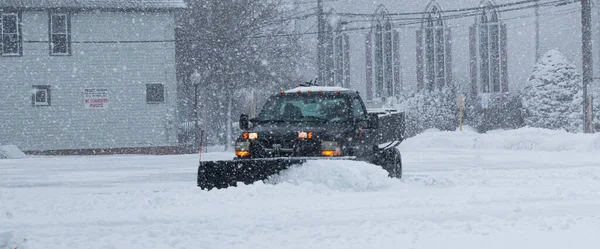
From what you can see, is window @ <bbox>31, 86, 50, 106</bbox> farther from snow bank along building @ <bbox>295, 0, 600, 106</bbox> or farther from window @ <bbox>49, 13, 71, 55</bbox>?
snow bank along building @ <bbox>295, 0, 600, 106</bbox>

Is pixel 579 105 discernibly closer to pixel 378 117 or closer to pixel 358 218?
pixel 378 117

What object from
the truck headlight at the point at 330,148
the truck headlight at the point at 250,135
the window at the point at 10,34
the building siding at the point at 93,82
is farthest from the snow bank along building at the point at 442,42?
the truck headlight at the point at 250,135

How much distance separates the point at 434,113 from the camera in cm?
4394

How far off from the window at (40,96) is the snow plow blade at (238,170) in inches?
990

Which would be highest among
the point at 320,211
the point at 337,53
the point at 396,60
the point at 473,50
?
the point at 337,53

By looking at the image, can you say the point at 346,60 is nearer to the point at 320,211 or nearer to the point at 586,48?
the point at 586,48

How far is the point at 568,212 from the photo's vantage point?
1156 cm

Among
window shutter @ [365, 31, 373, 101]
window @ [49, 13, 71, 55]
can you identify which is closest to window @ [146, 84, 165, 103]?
window @ [49, 13, 71, 55]

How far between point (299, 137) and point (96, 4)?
2559 cm

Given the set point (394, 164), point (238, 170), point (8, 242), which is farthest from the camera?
point (394, 164)

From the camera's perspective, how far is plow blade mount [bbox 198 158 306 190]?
1418 centimetres

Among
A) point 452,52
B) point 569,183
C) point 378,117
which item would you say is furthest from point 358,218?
point 452,52

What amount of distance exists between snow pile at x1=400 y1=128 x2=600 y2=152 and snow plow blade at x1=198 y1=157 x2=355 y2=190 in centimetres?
1671

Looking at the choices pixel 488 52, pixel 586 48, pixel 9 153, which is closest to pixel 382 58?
pixel 488 52
